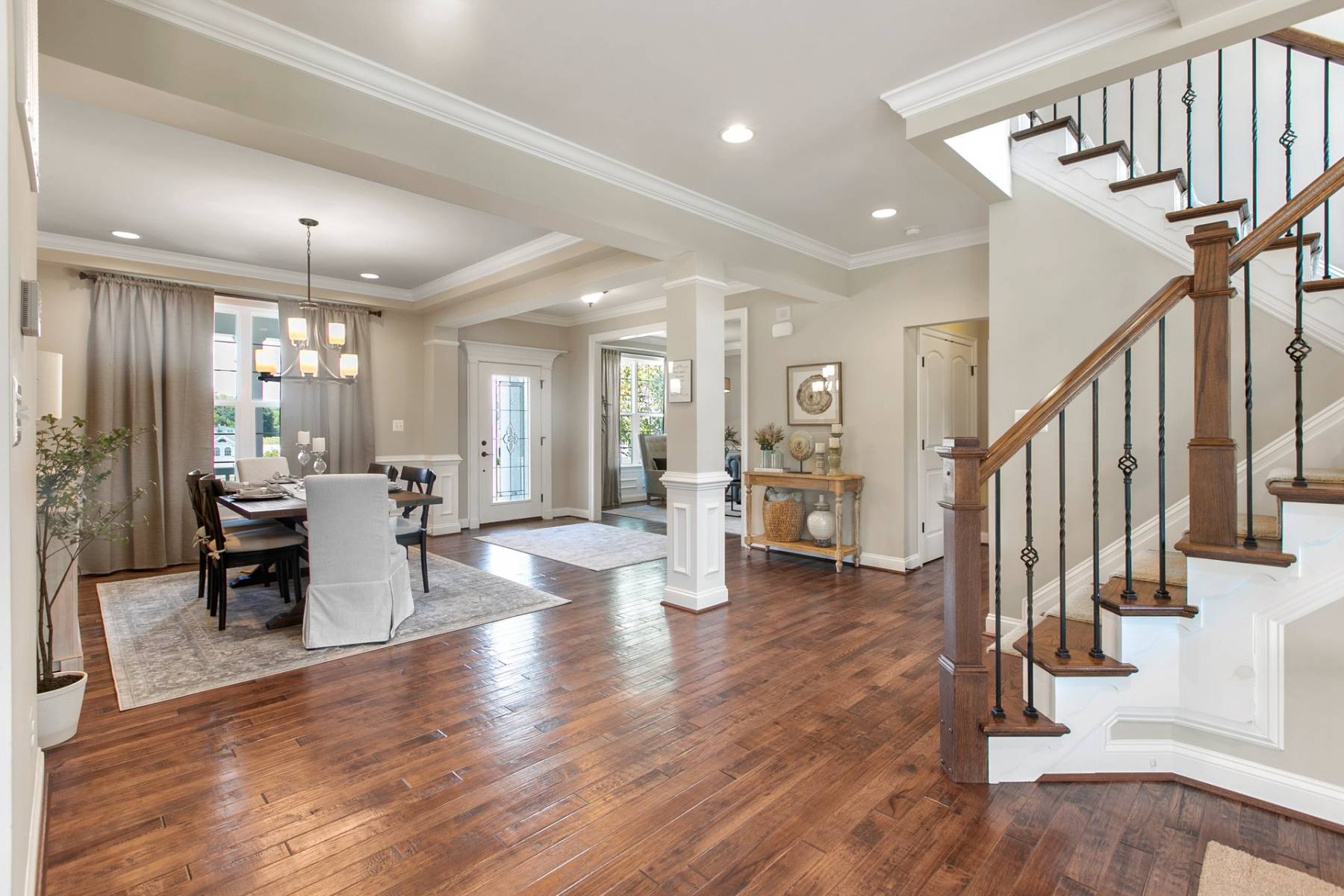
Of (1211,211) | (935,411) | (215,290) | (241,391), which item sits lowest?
(935,411)

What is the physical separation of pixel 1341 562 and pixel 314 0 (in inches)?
146

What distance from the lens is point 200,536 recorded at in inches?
161

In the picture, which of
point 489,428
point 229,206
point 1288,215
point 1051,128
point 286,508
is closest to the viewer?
point 1288,215

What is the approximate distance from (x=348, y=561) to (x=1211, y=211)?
4555 millimetres

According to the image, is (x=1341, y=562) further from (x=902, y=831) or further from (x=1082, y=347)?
(x=1082, y=347)

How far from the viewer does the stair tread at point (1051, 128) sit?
10.9ft

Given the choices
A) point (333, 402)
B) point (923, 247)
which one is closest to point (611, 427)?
point (333, 402)

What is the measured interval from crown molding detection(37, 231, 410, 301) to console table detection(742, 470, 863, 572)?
439 centimetres

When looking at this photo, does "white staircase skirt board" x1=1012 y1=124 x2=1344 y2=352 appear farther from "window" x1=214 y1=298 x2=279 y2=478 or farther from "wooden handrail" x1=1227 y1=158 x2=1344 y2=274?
"window" x1=214 y1=298 x2=279 y2=478

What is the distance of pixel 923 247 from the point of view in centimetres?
491

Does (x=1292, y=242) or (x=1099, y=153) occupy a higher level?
(x=1099, y=153)

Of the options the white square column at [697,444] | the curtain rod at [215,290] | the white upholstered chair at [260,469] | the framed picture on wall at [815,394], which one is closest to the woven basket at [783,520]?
the framed picture on wall at [815,394]

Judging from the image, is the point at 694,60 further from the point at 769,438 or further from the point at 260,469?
the point at 260,469

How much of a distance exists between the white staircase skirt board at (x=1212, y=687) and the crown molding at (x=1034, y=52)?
1727mm
